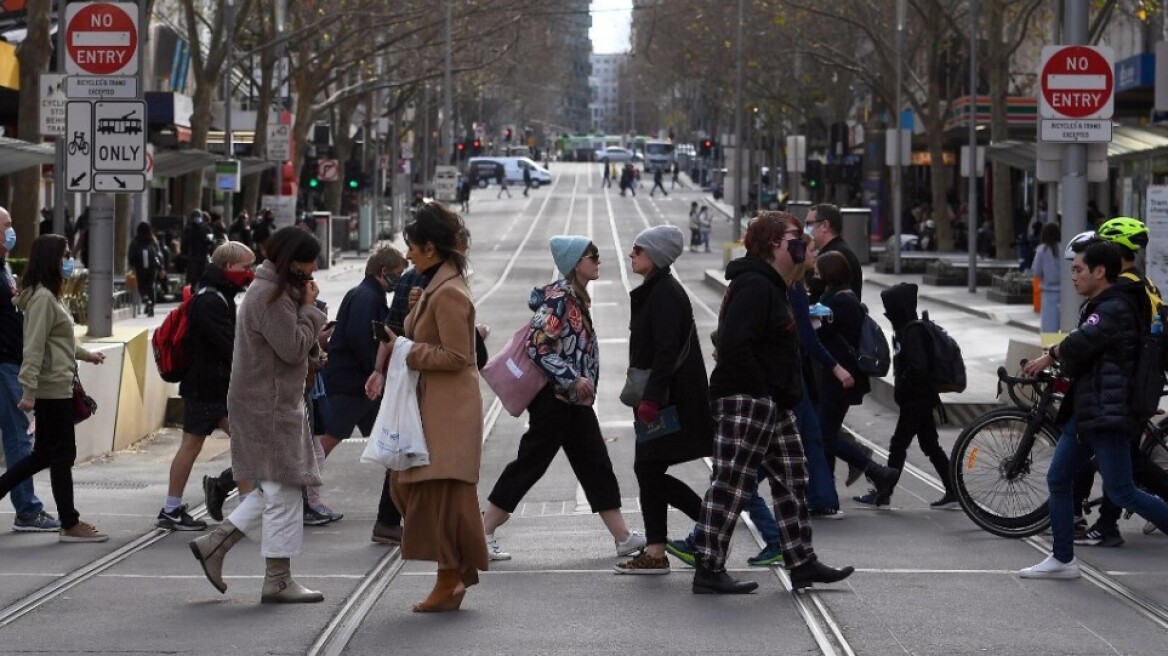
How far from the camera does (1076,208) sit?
50.5ft

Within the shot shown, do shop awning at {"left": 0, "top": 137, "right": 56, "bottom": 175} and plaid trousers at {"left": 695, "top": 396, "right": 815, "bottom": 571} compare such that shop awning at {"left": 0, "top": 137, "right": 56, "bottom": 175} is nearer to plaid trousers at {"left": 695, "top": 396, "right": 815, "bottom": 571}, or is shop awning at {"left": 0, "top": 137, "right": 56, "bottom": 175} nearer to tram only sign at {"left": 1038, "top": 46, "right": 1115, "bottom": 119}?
tram only sign at {"left": 1038, "top": 46, "right": 1115, "bottom": 119}

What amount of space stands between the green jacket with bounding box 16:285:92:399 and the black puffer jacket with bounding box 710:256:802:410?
3.67 m

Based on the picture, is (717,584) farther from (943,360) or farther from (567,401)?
(943,360)

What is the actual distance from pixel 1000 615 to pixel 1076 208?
774 centimetres

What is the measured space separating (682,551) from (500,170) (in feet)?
329

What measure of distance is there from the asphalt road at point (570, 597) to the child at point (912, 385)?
27cm

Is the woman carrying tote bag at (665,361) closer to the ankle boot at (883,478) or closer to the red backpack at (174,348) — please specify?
the ankle boot at (883,478)

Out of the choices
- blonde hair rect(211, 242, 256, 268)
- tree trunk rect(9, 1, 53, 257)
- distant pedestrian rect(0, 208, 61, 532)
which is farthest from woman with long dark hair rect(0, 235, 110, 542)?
tree trunk rect(9, 1, 53, 257)

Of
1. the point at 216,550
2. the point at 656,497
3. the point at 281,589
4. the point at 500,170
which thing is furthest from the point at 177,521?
the point at 500,170

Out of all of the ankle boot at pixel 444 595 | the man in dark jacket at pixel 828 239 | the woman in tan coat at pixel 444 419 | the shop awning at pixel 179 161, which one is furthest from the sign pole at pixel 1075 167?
the shop awning at pixel 179 161

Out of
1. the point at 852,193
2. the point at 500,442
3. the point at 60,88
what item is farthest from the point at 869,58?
the point at 500,442

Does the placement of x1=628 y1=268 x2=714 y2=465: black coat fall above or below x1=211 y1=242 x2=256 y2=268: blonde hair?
below

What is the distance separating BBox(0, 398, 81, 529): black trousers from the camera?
413 inches

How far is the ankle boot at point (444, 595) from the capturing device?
327 inches
